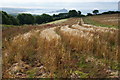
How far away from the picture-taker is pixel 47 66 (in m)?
3.55

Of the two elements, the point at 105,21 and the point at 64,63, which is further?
the point at 105,21

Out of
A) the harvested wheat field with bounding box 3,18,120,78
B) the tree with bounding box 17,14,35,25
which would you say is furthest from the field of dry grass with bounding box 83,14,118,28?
the tree with bounding box 17,14,35,25

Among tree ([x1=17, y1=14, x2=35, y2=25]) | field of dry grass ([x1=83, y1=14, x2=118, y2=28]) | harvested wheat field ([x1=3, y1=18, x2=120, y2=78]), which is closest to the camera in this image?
harvested wheat field ([x1=3, y1=18, x2=120, y2=78])

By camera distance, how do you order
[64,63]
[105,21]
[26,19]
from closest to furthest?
[64,63]
[105,21]
[26,19]

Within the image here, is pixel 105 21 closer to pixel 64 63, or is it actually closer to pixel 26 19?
pixel 64 63

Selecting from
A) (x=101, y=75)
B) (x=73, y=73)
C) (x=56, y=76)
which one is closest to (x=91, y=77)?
(x=101, y=75)

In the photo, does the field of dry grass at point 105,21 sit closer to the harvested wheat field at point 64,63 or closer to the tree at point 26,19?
the harvested wheat field at point 64,63

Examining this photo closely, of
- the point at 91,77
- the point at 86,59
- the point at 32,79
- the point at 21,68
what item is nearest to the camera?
the point at 91,77

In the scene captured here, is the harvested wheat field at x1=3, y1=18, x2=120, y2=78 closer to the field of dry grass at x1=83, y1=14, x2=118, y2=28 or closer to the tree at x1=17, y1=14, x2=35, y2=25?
the field of dry grass at x1=83, y1=14, x2=118, y2=28

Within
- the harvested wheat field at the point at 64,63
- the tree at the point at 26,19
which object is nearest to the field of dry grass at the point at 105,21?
the harvested wheat field at the point at 64,63

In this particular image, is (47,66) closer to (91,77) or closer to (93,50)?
(91,77)

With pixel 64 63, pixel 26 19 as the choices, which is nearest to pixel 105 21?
pixel 64 63

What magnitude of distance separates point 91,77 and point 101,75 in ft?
0.70

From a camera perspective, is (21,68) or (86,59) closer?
(21,68)
